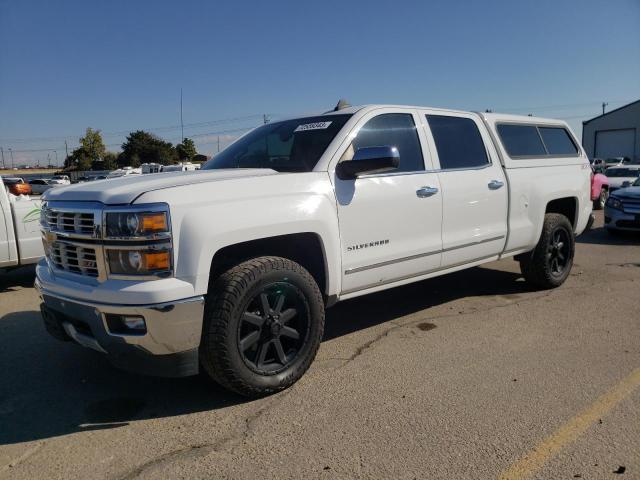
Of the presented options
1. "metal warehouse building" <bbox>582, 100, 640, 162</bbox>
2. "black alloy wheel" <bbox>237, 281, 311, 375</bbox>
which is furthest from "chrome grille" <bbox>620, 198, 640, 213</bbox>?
"metal warehouse building" <bbox>582, 100, 640, 162</bbox>

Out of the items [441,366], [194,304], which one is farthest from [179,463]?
[441,366]

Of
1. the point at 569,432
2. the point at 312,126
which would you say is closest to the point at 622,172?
the point at 312,126

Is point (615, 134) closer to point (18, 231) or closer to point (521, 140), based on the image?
point (521, 140)

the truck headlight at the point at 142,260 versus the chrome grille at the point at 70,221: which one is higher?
the chrome grille at the point at 70,221

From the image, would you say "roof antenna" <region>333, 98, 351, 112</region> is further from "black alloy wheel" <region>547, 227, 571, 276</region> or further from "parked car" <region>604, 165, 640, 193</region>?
"parked car" <region>604, 165, 640, 193</region>

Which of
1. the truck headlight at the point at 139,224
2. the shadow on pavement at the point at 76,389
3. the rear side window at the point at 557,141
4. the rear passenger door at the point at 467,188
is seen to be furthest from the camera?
the rear side window at the point at 557,141

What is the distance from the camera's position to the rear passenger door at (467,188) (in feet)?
14.6

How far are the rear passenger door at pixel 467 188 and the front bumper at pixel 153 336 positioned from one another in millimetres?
2380

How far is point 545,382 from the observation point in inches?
135

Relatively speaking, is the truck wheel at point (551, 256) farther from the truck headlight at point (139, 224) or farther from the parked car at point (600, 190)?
the parked car at point (600, 190)

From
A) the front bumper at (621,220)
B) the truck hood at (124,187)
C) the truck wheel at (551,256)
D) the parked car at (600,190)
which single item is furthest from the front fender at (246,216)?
the parked car at (600,190)

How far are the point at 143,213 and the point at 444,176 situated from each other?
8.55 feet

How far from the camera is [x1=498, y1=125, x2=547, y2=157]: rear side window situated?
5328mm

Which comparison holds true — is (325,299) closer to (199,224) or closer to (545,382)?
(199,224)
